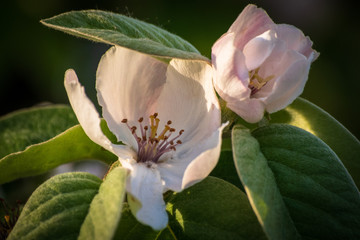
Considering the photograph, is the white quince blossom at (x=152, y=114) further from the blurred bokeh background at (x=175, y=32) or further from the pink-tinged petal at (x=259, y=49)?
the blurred bokeh background at (x=175, y=32)

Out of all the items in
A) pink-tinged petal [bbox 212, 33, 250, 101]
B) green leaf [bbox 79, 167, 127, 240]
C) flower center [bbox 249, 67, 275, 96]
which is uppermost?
pink-tinged petal [bbox 212, 33, 250, 101]

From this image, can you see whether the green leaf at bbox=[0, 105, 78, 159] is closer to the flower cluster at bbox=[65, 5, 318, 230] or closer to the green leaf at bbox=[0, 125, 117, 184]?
the green leaf at bbox=[0, 125, 117, 184]

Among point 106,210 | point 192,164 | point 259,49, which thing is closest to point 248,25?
point 259,49

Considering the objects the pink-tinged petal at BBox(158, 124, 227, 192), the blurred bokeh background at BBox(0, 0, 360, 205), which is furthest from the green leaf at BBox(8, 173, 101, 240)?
the blurred bokeh background at BBox(0, 0, 360, 205)

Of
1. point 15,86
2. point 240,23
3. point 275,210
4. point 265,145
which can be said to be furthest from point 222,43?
point 15,86

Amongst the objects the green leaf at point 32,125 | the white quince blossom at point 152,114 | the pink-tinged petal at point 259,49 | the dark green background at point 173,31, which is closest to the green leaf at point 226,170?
the white quince blossom at point 152,114

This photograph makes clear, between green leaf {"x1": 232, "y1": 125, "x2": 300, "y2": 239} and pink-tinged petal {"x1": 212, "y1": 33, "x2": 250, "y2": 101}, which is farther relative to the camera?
pink-tinged petal {"x1": 212, "y1": 33, "x2": 250, "y2": 101}

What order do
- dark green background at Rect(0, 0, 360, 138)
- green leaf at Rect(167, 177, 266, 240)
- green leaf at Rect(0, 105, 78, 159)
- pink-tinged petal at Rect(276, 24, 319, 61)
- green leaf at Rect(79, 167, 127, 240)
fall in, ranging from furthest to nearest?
dark green background at Rect(0, 0, 360, 138)
green leaf at Rect(0, 105, 78, 159)
pink-tinged petal at Rect(276, 24, 319, 61)
green leaf at Rect(167, 177, 266, 240)
green leaf at Rect(79, 167, 127, 240)
